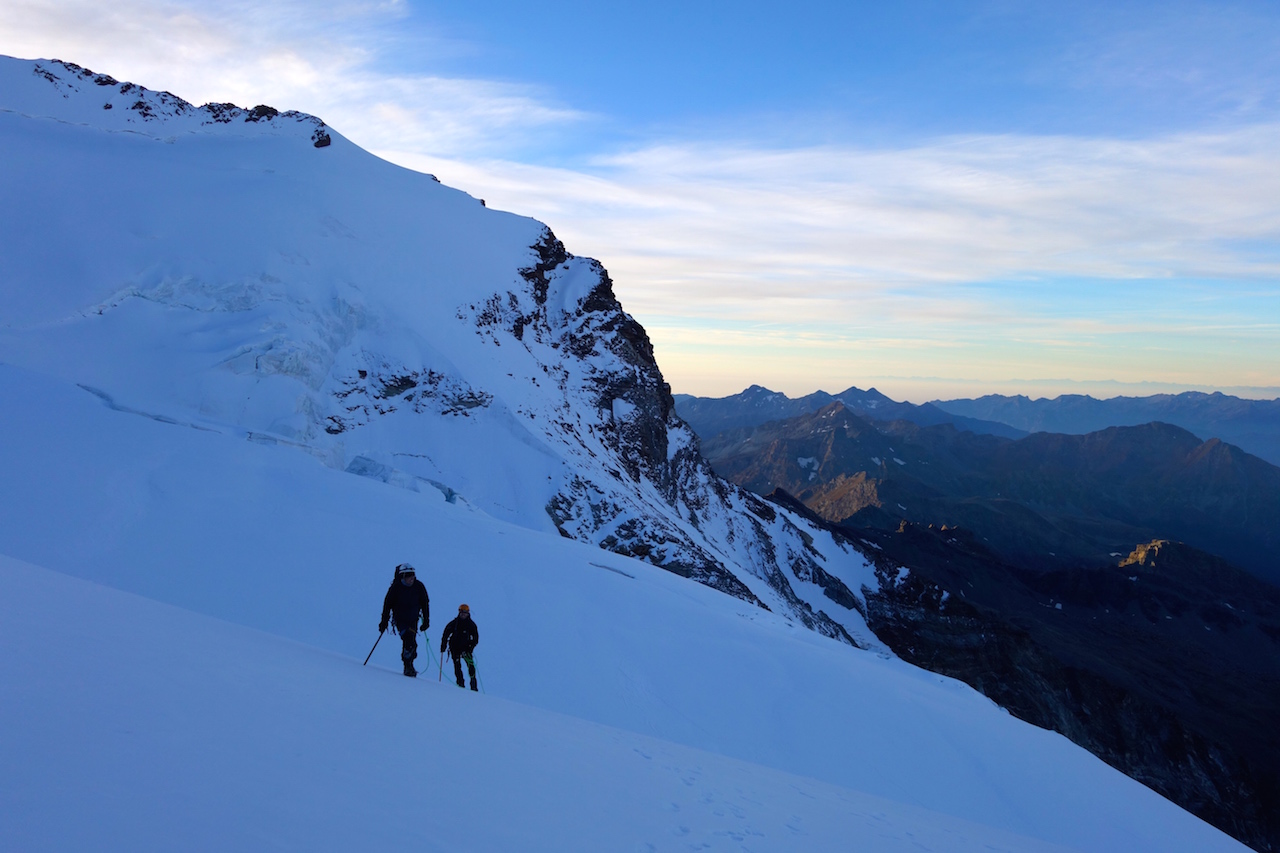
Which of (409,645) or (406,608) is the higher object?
(406,608)

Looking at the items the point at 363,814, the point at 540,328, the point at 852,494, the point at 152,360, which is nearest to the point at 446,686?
the point at 363,814

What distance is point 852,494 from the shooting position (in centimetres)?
16175

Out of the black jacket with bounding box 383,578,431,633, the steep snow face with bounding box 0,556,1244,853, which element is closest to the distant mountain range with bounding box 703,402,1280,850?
the steep snow face with bounding box 0,556,1244,853

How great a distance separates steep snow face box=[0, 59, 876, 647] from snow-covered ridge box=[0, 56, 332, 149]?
171mm

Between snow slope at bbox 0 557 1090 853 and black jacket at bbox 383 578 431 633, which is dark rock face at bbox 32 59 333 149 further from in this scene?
snow slope at bbox 0 557 1090 853

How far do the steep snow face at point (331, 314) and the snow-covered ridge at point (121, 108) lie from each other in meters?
0.17

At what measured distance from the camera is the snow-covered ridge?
3822cm

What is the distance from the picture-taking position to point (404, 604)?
857 cm

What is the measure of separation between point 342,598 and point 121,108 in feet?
143

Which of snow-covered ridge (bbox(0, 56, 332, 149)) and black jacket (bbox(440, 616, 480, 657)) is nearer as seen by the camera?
black jacket (bbox(440, 616, 480, 657))

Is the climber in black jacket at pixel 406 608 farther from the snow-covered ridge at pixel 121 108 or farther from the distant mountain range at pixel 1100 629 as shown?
the distant mountain range at pixel 1100 629

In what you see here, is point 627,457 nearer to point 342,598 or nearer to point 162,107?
point 342,598

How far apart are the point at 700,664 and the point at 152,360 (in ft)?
64.7

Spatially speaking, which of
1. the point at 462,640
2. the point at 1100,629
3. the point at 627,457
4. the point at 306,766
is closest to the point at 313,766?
the point at 306,766
